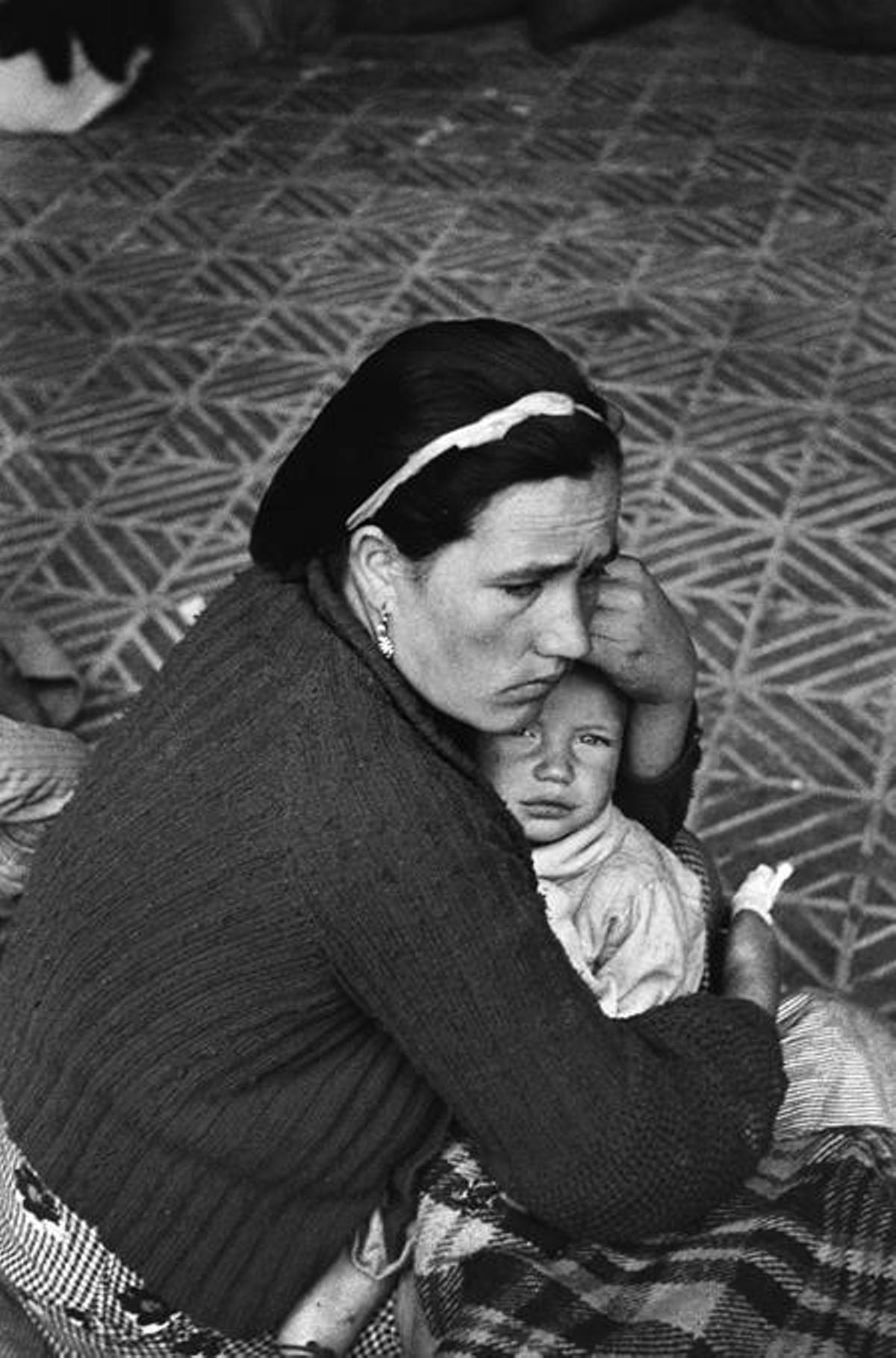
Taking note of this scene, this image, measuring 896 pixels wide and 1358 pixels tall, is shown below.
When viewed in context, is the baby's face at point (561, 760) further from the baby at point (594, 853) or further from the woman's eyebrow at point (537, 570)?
the woman's eyebrow at point (537, 570)

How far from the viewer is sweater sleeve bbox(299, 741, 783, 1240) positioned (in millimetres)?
1722

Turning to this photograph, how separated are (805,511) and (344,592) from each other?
2.63 metres

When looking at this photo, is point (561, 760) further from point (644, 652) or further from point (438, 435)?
point (438, 435)

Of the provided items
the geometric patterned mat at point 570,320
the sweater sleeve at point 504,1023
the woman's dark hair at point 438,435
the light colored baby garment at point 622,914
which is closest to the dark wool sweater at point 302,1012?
the sweater sleeve at point 504,1023

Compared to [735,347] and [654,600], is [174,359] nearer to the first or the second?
[735,347]

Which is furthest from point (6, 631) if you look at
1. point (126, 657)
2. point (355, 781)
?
point (355, 781)

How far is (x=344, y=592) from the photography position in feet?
6.55

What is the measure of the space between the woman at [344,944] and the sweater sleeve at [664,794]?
0.49m

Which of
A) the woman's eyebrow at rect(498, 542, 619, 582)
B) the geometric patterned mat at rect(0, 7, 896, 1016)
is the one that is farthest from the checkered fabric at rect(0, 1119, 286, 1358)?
the geometric patterned mat at rect(0, 7, 896, 1016)

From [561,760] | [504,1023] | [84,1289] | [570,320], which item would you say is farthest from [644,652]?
[570,320]

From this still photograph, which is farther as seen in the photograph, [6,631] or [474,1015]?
[6,631]

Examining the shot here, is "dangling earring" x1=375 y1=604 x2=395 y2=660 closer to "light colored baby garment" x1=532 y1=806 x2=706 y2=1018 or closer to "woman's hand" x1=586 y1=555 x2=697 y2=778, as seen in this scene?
"woman's hand" x1=586 y1=555 x2=697 y2=778

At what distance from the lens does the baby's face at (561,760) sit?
237cm

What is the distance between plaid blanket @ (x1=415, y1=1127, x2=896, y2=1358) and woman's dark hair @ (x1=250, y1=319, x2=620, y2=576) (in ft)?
2.36
